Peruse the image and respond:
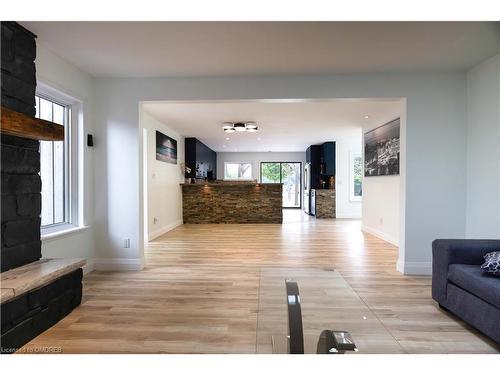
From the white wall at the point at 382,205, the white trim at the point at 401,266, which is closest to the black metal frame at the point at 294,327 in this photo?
the white trim at the point at 401,266

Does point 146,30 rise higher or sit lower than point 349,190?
higher

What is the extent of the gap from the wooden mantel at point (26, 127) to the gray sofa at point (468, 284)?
11.3 ft

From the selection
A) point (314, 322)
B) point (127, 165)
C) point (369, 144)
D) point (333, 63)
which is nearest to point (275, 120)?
point (369, 144)

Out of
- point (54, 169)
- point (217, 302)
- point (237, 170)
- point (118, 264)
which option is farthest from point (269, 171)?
point (217, 302)

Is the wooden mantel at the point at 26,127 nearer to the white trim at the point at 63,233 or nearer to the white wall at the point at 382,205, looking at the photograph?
the white trim at the point at 63,233

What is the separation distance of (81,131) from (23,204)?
1.38 metres

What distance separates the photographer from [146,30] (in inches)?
98.0

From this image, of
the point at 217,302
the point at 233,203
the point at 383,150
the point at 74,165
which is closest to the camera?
the point at 217,302

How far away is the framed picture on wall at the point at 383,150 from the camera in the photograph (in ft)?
16.6

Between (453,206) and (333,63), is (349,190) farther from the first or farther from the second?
(333,63)

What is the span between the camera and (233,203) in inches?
318

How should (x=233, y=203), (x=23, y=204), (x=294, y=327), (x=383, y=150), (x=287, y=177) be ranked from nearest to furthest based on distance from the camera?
(x=294, y=327)
(x=23, y=204)
(x=383, y=150)
(x=233, y=203)
(x=287, y=177)

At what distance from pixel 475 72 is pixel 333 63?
168 cm

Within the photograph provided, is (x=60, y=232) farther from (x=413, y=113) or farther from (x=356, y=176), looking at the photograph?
(x=356, y=176)
